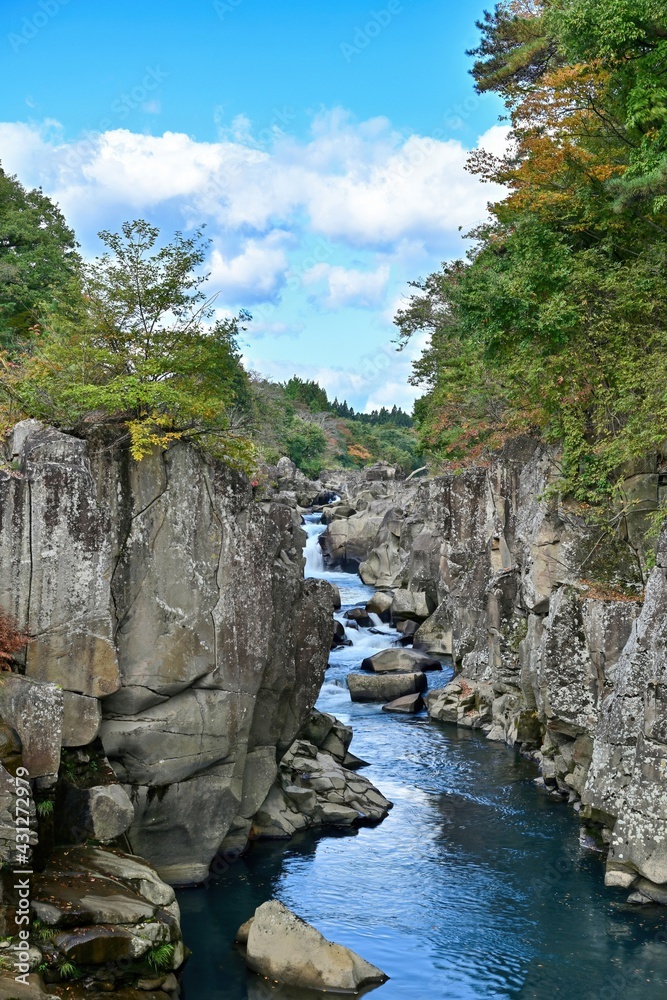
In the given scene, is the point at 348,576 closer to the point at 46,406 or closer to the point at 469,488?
the point at 469,488

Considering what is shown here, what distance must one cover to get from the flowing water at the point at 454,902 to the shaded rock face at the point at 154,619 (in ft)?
5.91

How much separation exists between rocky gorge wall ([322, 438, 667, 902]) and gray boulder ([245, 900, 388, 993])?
578 centimetres

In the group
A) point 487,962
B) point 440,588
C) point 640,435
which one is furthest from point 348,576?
point 487,962

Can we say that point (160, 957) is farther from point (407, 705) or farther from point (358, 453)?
point (358, 453)

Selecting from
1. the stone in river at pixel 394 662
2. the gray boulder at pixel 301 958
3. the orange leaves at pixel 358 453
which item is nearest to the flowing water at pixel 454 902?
the gray boulder at pixel 301 958

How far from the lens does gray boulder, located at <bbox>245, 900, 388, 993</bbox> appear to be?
1439 cm

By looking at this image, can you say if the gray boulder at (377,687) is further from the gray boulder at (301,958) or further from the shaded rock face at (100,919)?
the shaded rock face at (100,919)

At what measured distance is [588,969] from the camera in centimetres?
1496

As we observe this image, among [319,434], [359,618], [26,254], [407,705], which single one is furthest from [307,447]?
[407,705]

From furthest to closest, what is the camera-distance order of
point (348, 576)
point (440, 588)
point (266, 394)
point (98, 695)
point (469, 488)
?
point (266, 394)
point (348, 576)
point (440, 588)
point (469, 488)
point (98, 695)

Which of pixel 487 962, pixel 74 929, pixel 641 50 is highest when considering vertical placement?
pixel 641 50

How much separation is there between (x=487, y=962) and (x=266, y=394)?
5565cm

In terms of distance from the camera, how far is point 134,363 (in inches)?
734

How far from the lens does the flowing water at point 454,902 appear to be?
48.2 feet
